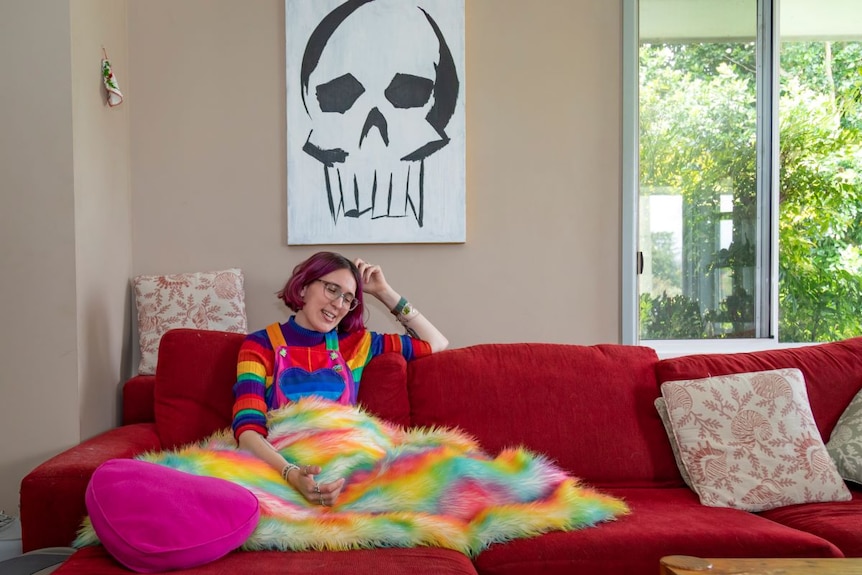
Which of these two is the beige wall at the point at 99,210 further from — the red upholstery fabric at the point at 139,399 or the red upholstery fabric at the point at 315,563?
the red upholstery fabric at the point at 315,563

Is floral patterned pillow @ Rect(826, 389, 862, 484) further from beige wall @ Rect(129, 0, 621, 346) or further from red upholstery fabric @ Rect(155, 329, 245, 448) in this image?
red upholstery fabric @ Rect(155, 329, 245, 448)

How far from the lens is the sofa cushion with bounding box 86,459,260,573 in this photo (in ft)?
5.32

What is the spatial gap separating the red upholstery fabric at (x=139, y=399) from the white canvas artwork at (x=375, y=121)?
30.7 inches

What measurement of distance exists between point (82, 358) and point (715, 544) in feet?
6.53

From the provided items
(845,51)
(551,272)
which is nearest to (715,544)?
(551,272)

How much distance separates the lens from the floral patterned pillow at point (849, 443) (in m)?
2.30

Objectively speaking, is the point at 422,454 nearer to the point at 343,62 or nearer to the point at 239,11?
the point at 343,62

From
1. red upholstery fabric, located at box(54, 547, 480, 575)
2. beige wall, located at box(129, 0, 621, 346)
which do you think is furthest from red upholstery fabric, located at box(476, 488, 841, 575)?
beige wall, located at box(129, 0, 621, 346)

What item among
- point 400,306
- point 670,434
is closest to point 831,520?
point 670,434

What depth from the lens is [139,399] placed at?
2830 millimetres

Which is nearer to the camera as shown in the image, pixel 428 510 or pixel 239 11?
pixel 428 510

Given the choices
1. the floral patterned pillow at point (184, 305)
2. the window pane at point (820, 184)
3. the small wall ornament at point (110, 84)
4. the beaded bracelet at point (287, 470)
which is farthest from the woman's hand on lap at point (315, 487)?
the window pane at point (820, 184)

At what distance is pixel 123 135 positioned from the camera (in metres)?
3.11

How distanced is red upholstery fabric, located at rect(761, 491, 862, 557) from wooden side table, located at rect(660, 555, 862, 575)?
1.32 feet
